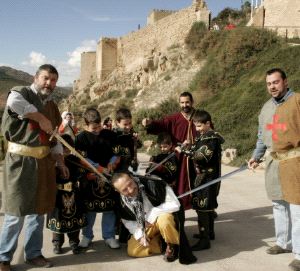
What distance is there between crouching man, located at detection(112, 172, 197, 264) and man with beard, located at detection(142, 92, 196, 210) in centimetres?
78

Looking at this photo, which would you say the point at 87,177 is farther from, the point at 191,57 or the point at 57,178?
the point at 191,57

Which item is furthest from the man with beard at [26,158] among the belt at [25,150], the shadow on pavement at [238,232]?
the shadow on pavement at [238,232]

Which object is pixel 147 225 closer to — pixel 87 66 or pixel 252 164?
pixel 252 164

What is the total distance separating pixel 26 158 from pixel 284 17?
20.3 meters

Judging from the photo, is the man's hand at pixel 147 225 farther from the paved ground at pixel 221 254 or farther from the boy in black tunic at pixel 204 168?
the boy in black tunic at pixel 204 168

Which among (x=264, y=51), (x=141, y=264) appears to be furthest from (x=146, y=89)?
(x=141, y=264)

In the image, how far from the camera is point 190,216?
562cm

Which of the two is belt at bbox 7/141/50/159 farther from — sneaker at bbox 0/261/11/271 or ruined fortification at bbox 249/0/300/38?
ruined fortification at bbox 249/0/300/38

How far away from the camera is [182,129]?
16.3 feet

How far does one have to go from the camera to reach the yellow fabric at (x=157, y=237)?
378 centimetres

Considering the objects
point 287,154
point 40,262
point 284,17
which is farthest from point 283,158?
point 284,17

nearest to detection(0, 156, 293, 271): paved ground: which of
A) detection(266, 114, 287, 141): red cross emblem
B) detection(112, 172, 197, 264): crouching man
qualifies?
detection(112, 172, 197, 264): crouching man

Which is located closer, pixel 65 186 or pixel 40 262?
pixel 40 262

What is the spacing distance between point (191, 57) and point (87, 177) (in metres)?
20.5
